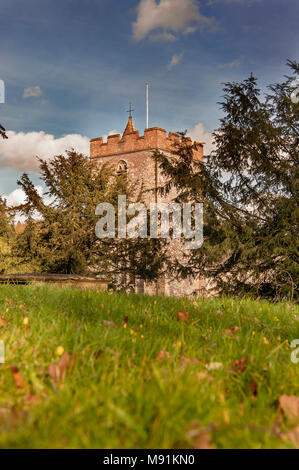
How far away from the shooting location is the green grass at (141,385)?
1.55 meters

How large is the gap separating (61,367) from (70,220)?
19.0 metres

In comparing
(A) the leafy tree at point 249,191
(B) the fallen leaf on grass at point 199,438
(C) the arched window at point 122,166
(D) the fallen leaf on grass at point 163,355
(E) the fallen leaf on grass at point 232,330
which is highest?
(C) the arched window at point 122,166

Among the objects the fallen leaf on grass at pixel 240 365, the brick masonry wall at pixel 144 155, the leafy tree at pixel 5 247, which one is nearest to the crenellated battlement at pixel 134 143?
the brick masonry wall at pixel 144 155

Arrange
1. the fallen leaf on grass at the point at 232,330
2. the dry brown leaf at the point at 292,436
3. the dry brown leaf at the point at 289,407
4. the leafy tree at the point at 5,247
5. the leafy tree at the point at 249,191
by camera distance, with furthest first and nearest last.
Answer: the leafy tree at the point at 5,247 < the leafy tree at the point at 249,191 < the fallen leaf on grass at the point at 232,330 < the dry brown leaf at the point at 289,407 < the dry brown leaf at the point at 292,436

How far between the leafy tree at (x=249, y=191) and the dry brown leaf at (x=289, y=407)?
8.21 metres

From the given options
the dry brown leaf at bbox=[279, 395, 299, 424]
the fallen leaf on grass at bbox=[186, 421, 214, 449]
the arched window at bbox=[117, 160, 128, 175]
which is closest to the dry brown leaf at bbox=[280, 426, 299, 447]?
the dry brown leaf at bbox=[279, 395, 299, 424]

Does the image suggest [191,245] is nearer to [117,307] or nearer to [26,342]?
[117,307]

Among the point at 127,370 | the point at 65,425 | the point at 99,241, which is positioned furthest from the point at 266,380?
the point at 99,241

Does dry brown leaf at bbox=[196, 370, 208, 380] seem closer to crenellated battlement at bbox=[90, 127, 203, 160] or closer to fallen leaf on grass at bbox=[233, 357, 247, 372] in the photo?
fallen leaf on grass at bbox=[233, 357, 247, 372]

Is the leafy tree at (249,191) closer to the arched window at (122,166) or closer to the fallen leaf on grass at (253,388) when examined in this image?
the fallen leaf on grass at (253,388)

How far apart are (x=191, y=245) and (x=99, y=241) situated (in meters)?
11.2

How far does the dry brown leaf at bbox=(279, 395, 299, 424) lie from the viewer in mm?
1933

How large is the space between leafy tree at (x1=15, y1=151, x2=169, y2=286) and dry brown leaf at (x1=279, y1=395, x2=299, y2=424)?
17.4 metres

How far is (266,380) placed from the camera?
7.65 feet
